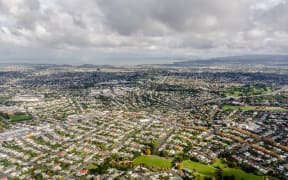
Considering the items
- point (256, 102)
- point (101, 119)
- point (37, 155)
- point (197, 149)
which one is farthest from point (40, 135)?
point (256, 102)

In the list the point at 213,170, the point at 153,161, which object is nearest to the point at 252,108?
the point at 213,170

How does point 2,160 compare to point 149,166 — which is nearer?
point 149,166

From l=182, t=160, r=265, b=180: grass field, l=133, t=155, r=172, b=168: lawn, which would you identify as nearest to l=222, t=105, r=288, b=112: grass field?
l=182, t=160, r=265, b=180: grass field

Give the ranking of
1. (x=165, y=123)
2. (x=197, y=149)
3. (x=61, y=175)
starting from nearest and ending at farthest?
(x=61, y=175), (x=197, y=149), (x=165, y=123)

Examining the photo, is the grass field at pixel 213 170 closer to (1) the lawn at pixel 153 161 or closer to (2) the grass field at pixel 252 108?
(1) the lawn at pixel 153 161

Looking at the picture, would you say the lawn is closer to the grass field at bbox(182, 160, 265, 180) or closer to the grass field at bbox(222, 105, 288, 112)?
the grass field at bbox(182, 160, 265, 180)

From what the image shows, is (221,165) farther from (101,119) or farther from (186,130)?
(101,119)

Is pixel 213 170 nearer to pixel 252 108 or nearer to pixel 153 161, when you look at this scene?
pixel 153 161
